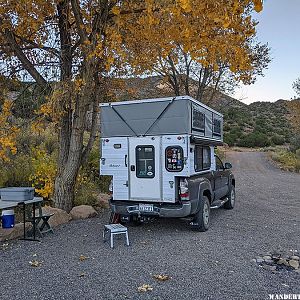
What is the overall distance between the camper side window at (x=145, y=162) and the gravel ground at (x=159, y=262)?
1237 millimetres

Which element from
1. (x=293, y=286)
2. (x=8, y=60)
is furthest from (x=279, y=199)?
(x=8, y=60)

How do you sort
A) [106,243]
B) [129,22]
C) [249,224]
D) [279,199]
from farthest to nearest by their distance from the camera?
1. [279,199]
2. [129,22]
3. [249,224]
4. [106,243]

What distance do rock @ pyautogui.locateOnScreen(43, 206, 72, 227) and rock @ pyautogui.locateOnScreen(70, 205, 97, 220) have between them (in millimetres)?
163

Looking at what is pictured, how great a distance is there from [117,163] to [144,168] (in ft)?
2.00

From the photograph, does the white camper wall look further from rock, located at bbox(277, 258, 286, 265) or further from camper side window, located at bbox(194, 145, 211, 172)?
rock, located at bbox(277, 258, 286, 265)

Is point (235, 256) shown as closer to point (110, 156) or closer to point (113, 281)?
point (113, 281)

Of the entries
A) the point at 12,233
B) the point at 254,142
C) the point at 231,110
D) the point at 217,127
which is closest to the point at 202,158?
the point at 217,127

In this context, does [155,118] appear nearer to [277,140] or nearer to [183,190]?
[183,190]

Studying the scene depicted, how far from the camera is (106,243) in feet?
22.8

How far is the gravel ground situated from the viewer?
4605 mm

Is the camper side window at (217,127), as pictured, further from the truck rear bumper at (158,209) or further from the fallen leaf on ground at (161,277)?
the fallen leaf on ground at (161,277)

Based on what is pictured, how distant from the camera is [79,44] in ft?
31.6

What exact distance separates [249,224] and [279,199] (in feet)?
15.6

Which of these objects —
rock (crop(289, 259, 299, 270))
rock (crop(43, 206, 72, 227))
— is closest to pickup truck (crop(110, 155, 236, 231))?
rock (crop(43, 206, 72, 227))
